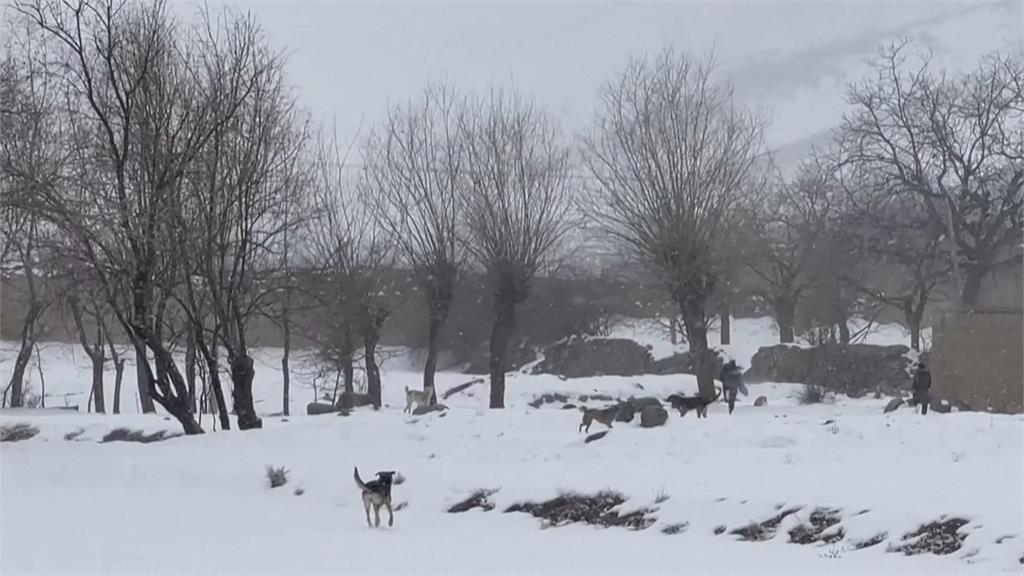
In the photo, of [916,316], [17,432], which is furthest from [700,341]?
[17,432]

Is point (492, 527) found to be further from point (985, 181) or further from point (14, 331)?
point (985, 181)

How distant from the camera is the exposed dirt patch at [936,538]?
970 centimetres

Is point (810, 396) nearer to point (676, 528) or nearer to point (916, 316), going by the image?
point (916, 316)

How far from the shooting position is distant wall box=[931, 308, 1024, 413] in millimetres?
24234

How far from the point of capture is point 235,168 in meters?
18.9

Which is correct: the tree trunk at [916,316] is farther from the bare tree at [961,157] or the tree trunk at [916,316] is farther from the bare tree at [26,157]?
the bare tree at [26,157]

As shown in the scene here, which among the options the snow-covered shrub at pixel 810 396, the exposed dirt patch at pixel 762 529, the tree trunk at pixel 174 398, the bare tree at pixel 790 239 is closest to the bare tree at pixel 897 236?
the bare tree at pixel 790 239

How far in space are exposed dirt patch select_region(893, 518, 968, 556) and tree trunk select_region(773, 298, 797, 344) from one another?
32.8m

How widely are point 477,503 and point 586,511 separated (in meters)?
1.54

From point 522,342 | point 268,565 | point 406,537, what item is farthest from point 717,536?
point 522,342

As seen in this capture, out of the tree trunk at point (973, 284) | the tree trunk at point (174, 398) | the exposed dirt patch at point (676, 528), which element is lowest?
the exposed dirt patch at point (676, 528)

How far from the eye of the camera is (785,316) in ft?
A: 143

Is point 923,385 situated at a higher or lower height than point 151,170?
lower

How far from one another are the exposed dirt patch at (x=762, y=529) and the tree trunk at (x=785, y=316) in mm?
31843
